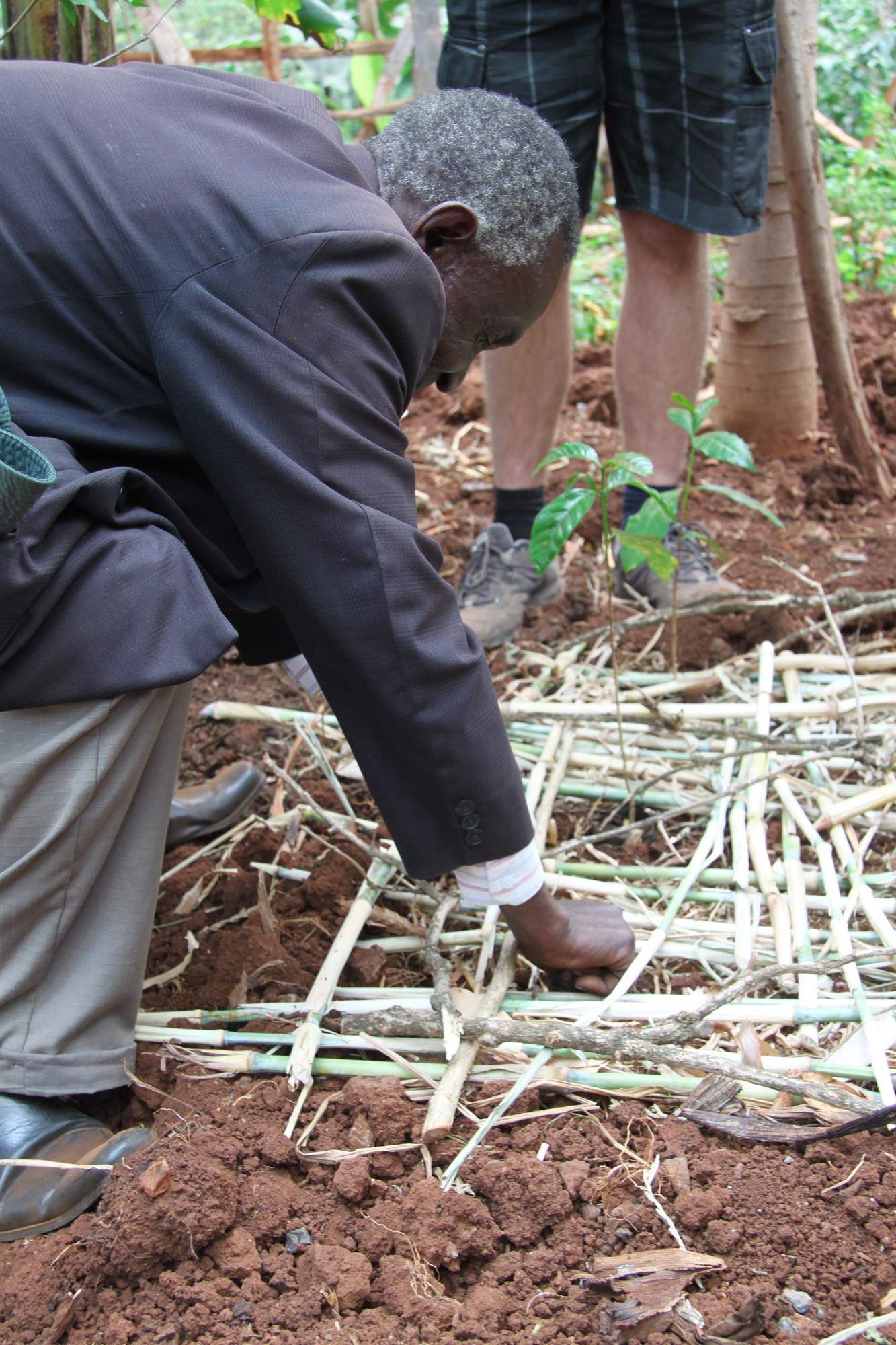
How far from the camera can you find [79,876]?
55.1 inches

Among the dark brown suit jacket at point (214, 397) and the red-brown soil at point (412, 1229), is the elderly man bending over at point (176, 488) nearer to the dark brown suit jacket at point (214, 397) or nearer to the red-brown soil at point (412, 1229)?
the dark brown suit jacket at point (214, 397)

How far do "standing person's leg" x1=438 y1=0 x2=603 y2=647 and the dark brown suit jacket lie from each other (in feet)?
4.42

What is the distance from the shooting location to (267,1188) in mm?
1357

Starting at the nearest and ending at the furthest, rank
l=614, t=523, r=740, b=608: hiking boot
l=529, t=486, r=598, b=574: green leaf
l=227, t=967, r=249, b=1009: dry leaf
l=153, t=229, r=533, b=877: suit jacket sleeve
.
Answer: l=153, t=229, r=533, b=877: suit jacket sleeve
l=227, t=967, r=249, b=1009: dry leaf
l=529, t=486, r=598, b=574: green leaf
l=614, t=523, r=740, b=608: hiking boot

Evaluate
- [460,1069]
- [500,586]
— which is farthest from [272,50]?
[460,1069]

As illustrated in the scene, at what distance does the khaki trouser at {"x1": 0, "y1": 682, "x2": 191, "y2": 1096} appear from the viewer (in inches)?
52.7

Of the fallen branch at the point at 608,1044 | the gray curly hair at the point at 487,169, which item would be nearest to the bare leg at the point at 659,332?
the gray curly hair at the point at 487,169

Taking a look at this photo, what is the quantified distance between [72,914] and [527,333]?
6.99 feet

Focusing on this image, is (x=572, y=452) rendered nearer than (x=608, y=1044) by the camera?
No

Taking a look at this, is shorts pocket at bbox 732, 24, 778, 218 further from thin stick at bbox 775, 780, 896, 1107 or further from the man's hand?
the man's hand

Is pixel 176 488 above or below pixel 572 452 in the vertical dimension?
above

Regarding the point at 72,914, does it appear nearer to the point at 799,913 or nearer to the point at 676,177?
the point at 799,913

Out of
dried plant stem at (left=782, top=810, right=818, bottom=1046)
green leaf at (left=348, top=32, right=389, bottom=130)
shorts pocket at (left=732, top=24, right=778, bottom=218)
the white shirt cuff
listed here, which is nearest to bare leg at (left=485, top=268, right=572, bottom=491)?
shorts pocket at (left=732, top=24, right=778, bottom=218)

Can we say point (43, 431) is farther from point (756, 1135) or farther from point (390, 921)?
point (756, 1135)
